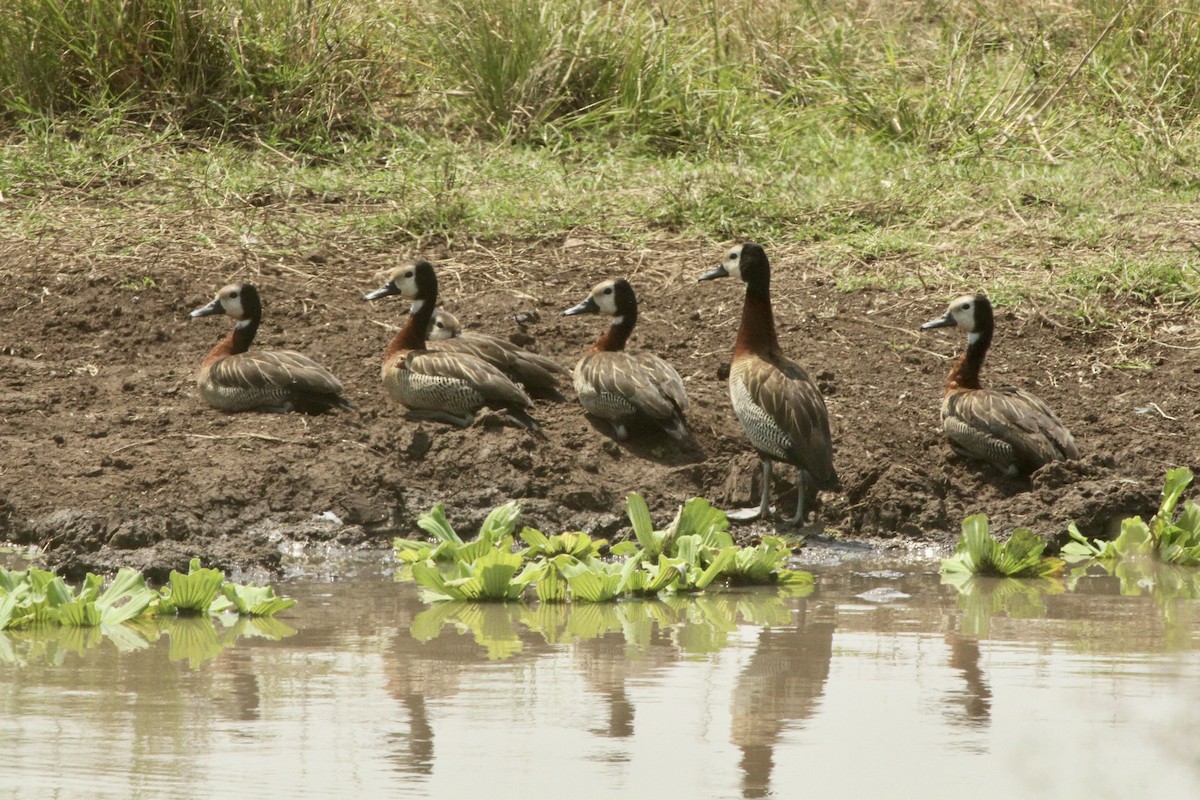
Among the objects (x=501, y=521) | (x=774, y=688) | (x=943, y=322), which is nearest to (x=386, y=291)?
(x=501, y=521)

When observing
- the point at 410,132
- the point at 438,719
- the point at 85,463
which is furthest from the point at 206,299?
the point at 438,719

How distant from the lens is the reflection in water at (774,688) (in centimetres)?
461

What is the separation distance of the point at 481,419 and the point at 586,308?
1.40 meters

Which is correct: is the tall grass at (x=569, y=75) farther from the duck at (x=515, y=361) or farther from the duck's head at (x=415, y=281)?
the duck at (x=515, y=361)

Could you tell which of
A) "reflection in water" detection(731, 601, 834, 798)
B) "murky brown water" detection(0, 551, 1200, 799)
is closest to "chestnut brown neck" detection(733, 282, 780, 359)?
"murky brown water" detection(0, 551, 1200, 799)

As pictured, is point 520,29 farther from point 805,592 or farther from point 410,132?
point 805,592

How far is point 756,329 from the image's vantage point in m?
9.10

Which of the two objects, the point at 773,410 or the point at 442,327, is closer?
the point at 773,410

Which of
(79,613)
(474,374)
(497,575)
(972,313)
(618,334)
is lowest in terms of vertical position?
(79,613)

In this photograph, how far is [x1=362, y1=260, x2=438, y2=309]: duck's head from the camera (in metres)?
9.90

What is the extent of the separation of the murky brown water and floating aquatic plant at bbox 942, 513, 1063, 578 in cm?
49

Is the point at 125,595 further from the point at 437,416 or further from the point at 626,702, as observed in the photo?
the point at 437,416

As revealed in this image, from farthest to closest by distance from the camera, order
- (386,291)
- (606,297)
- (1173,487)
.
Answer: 1. (386,291)
2. (606,297)
3. (1173,487)

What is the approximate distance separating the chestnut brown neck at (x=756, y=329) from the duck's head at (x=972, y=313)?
99 centimetres
